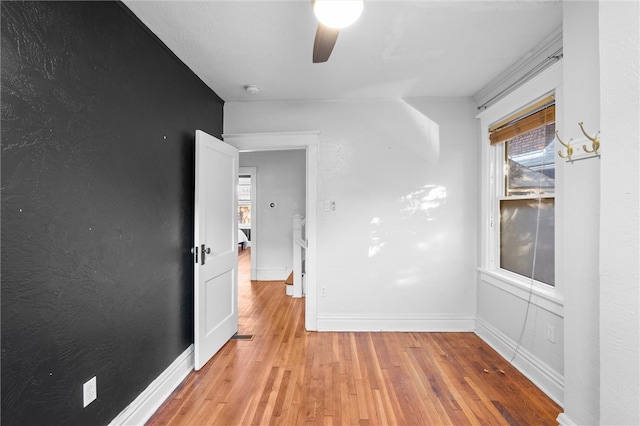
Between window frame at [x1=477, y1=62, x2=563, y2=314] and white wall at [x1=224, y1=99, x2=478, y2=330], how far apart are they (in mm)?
151

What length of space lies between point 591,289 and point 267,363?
7.13 ft

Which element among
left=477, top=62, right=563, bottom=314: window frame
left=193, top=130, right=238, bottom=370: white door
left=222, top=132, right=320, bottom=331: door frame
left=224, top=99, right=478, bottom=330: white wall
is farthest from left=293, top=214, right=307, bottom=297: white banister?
left=477, top=62, right=563, bottom=314: window frame

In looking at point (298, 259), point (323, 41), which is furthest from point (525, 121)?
point (298, 259)

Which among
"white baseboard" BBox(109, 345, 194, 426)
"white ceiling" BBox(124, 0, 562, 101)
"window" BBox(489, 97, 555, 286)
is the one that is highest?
"white ceiling" BBox(124, 0, 562, 101)

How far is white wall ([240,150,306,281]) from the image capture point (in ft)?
16.6

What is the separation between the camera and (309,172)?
295 cm

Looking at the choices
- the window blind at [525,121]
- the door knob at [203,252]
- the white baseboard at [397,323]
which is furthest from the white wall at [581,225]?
the door knob at [203,252]

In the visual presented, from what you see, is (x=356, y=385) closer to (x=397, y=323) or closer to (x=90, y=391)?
(x=397, y=323)

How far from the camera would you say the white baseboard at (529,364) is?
1854 millimetres

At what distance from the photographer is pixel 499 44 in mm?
1970

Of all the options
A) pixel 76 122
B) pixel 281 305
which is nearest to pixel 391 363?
pixel 281 305

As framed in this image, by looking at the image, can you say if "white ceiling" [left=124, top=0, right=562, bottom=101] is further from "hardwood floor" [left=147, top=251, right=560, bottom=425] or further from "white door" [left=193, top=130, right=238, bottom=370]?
"hardwood floor" [left=147, top=251, right=560, bottom=425]

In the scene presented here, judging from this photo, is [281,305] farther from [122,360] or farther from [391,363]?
[122,360]

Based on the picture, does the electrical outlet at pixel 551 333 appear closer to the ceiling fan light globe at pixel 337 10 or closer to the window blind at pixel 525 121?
the window blind at pixel 525 121
